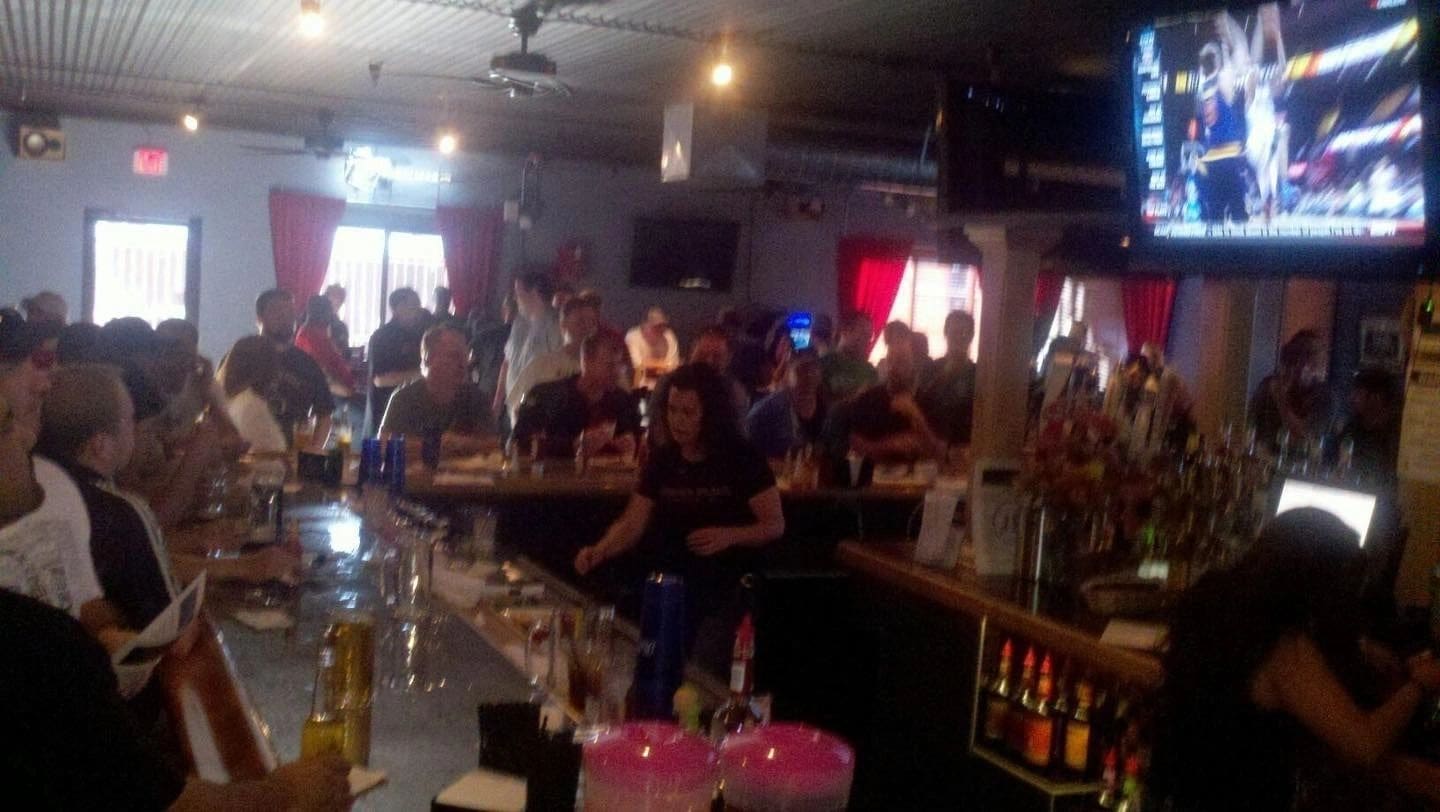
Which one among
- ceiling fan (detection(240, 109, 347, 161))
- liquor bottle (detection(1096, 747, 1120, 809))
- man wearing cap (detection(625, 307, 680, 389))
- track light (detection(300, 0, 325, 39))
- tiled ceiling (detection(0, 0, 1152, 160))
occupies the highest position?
tiled ceiling (detection(0, 0, 1152, 160))

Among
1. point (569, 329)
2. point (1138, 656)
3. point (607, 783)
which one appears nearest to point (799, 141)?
point (569, 329)

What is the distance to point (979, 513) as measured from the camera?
383 cm

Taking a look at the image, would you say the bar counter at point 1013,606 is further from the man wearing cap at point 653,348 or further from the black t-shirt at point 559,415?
the man wearing cap at point 653,348

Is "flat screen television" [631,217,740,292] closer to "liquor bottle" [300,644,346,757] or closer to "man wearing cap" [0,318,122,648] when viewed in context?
"man wearing cap" [0,318,122,648]

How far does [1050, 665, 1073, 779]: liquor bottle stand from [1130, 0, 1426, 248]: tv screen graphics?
1259mm

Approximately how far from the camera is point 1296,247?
3.35 metres

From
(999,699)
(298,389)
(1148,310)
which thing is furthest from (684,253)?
(999,699)

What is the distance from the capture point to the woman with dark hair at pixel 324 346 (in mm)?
9367

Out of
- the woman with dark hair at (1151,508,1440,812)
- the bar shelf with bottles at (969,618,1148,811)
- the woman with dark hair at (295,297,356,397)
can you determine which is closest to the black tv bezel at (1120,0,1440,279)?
the woman with dark hair at (1151,508,1440,812)

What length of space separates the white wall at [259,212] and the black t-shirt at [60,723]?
10374 millimetres

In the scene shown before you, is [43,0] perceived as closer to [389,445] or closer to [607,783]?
[389,445]

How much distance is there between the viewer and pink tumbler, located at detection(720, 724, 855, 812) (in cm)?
153

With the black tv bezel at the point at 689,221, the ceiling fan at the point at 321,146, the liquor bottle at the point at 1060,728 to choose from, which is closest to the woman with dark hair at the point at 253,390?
the liquor bottle at the point at 1060,728

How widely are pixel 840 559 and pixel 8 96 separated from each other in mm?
8253
